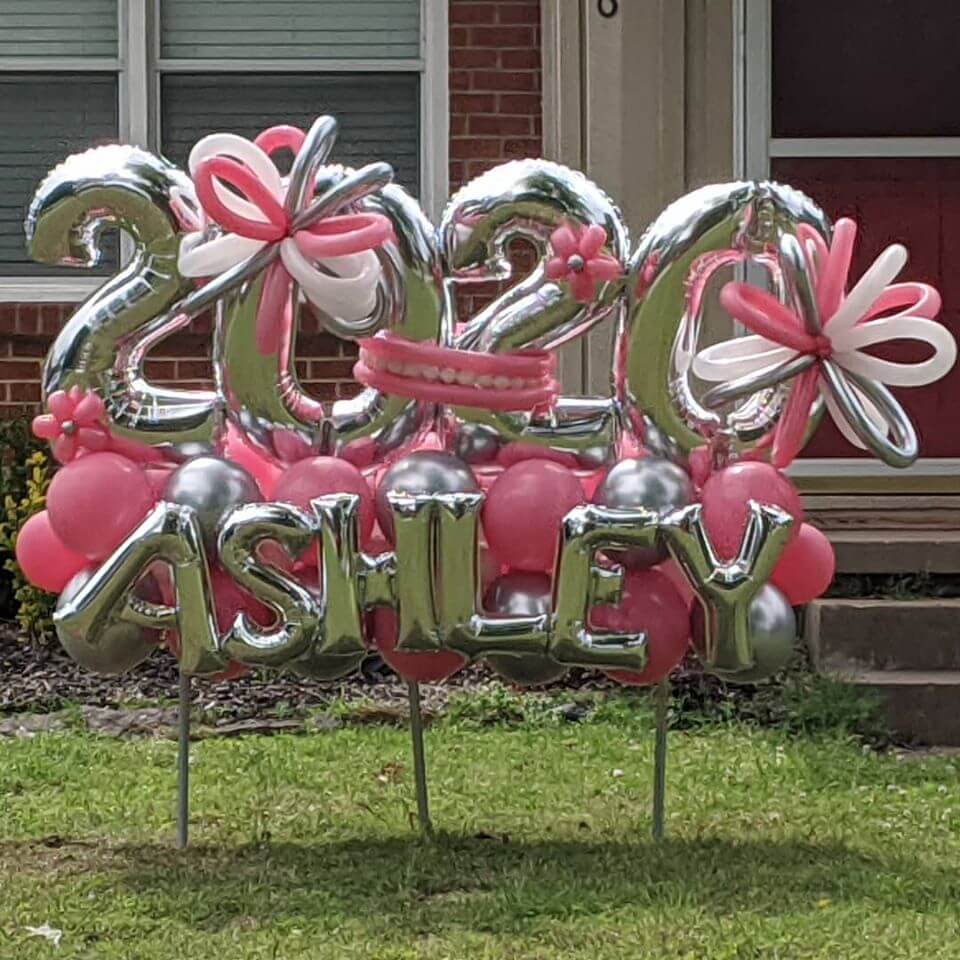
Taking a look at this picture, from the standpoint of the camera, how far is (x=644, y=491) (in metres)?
4.75

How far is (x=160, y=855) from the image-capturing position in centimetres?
512

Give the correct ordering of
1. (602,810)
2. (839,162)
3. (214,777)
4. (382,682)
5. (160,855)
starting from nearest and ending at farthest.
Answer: (160,855), (602,810), (214,777), (382,682), (839,162)

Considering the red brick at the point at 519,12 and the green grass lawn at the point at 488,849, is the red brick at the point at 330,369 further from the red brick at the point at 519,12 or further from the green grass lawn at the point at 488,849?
the green grass lawn at the point at 488,849

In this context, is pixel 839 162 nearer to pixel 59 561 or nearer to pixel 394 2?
pixel 394 2

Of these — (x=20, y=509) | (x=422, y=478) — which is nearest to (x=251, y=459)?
(x=422, y=478)

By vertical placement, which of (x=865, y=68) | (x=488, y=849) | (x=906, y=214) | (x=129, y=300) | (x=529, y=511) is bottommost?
(x=488, y=849)

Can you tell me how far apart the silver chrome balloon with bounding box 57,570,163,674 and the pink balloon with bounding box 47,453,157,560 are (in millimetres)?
115

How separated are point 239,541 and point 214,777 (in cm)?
169

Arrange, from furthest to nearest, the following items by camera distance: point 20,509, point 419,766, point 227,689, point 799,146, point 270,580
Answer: point 799,146 → point 20,509 → point 227,689 → point 419,766 → point 270,580

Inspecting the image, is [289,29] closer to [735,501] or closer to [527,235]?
[527,235]

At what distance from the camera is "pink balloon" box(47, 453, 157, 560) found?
15.6 feet

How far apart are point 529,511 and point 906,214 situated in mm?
4471

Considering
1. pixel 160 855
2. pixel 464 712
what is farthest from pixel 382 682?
pixel 160 855

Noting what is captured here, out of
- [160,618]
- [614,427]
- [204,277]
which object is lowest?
[160,618]
